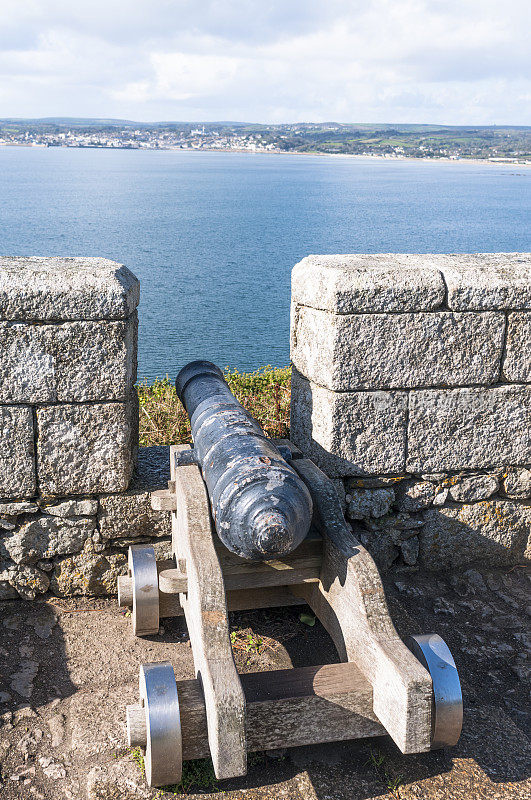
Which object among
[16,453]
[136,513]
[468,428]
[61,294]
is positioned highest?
[61,294]

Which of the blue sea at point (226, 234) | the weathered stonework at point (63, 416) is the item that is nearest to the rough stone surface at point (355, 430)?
the weathered stonework at point (63, 416)

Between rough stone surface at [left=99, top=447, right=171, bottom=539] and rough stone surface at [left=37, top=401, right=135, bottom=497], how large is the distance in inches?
3.4

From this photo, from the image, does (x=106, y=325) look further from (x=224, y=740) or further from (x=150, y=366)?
(x=150, y=366)

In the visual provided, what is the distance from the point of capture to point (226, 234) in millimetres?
44156

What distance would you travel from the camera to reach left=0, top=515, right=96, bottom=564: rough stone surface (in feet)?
13.9

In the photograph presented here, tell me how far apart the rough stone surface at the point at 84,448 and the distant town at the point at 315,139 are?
13834cm

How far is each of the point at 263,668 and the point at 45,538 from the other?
1464mm

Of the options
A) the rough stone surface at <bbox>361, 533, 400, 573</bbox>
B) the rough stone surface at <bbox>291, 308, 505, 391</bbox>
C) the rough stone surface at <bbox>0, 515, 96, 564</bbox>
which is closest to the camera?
the rough stone surface at <bbox>291, 308, 505, 391</bbox>

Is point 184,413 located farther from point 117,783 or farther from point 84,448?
point 117,783

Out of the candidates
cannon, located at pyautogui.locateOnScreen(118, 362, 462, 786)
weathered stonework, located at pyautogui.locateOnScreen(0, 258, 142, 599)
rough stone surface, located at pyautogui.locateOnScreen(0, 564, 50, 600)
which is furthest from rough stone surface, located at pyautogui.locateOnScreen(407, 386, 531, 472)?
rough stone surface, located at pyautogui.locateOnScreen(0, 564, 50, 600)

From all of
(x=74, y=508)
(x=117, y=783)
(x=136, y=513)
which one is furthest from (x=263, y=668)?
(x=74, y=508)

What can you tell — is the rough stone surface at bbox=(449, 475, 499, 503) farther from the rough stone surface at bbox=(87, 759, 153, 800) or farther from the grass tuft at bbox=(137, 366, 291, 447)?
the rough stone surface at bbox=(87, 759, 153, 800)

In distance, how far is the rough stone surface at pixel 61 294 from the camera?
3.81 m

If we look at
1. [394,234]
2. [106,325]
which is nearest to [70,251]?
[394,234]
